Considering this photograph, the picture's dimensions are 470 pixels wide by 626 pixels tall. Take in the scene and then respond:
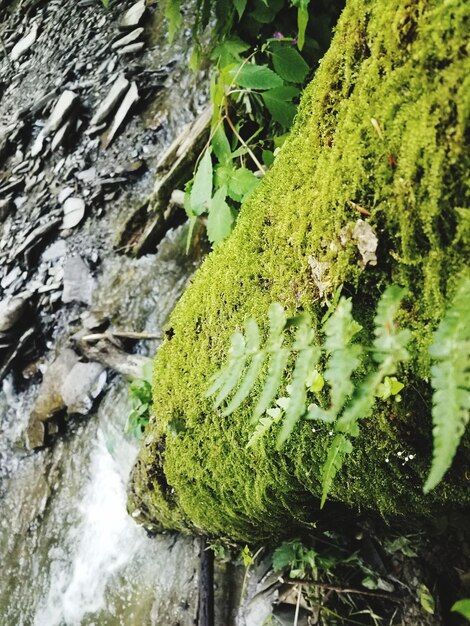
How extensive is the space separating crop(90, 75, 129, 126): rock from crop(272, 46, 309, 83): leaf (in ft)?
17.1

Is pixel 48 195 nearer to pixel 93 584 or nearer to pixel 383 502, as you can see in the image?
pixel 93 584

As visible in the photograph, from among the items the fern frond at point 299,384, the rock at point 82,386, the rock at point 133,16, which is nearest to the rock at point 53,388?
the rock at point 82,386

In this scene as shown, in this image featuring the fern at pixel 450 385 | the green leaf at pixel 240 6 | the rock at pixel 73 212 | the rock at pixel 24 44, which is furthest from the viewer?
the rock at pixel 24 44

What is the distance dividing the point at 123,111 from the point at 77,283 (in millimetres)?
2634

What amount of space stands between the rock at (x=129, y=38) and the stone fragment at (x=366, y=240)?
746 cm

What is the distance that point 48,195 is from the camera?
6.82m

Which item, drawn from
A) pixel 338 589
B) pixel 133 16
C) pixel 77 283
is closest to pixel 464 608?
pixel 338 589

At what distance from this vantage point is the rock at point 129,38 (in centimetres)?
720

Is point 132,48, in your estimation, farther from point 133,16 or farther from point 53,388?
point 53,388

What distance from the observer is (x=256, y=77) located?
81.4 inches

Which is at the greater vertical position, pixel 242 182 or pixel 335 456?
pixel 242 182

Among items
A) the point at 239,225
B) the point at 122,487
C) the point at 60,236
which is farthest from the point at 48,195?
the point at 239,225

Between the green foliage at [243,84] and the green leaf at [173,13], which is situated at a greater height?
the green leaf at [173,13]

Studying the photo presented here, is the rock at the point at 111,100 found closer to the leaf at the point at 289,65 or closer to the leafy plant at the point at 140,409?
the leafy plant at the point at 140,409
